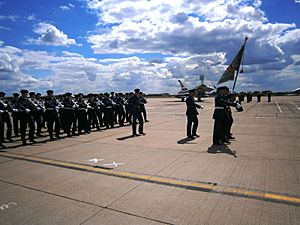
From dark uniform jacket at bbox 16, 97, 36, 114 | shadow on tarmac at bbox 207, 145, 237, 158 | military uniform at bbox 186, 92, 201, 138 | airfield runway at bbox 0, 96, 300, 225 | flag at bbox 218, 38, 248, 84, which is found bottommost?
airfield runway at bbox 0, 96, 300, 225

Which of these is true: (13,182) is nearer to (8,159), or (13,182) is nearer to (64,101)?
(8,159)

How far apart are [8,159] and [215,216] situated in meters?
6.25

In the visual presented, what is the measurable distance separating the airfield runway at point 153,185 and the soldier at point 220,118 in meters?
0.45

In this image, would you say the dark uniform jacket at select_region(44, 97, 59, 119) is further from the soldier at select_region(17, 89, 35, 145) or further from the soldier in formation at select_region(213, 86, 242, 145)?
the soldier in formation at select_region(213, 86, 242, 145)

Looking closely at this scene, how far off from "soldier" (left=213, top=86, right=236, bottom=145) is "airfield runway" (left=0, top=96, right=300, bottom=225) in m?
0.45

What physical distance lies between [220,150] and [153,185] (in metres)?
3.49

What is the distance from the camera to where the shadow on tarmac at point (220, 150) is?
718 cm

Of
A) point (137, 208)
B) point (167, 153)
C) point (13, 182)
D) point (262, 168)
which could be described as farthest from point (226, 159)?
point (13, 182)

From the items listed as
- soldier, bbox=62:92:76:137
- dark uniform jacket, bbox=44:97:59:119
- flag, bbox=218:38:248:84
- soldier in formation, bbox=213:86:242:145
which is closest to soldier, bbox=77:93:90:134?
soldier, bbox=62:92:76:137

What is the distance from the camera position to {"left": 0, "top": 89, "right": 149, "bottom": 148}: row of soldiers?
31.1ft

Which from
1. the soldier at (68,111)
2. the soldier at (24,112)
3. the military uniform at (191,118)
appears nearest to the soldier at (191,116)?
the military uniform at (191,118)

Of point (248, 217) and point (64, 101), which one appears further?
point (64, 101)

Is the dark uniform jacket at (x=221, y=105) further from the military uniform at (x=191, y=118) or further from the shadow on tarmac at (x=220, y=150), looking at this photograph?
the military uniform at (x=191, y=118)

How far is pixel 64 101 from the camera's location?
1155 centimetres
